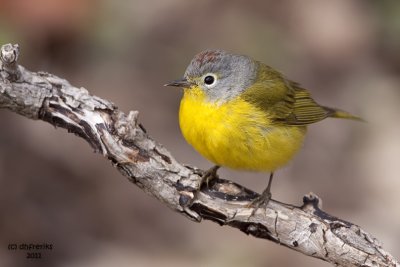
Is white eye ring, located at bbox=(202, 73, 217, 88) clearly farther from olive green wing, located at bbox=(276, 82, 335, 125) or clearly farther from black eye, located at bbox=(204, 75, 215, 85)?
olive green wing, located at bbox=(276, 82, 335, 125)

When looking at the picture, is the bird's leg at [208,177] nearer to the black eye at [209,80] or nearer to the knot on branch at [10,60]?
the black eye at [209,80]

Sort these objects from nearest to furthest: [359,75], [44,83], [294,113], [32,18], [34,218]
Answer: [44,83]
[294,113]
[34,218]
[32,18]
[359,75]

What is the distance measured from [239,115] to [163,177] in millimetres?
867

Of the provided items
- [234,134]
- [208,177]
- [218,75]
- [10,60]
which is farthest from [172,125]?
[10,60]

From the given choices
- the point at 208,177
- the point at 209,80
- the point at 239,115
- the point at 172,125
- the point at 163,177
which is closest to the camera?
the point at 163,177

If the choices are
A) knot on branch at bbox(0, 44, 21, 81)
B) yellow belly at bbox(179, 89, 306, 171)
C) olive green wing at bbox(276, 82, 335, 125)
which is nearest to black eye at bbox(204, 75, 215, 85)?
yellow belly at bbox(179, 89, 306, 171)

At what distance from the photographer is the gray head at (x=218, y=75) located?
4.78 meters

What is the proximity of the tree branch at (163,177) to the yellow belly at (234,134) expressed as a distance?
0.35m

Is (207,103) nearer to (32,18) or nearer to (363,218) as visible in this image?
(363,218)

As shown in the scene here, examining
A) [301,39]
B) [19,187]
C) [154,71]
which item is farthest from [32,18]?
[301,39]

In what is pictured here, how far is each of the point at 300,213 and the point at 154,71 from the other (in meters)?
4.16

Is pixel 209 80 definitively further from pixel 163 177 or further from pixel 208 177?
pixel 163 177

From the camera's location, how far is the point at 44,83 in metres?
3.98

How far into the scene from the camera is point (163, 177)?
404cm
